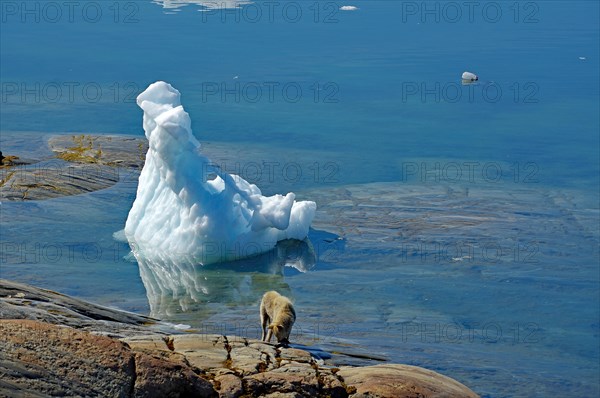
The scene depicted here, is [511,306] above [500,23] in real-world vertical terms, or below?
below

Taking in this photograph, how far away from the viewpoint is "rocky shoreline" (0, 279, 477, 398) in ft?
22.0

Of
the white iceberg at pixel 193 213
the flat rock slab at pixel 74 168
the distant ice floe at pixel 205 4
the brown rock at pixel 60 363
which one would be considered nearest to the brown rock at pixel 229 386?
the brown rock at pixel 60 363

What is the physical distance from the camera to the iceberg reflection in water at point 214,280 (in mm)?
13535

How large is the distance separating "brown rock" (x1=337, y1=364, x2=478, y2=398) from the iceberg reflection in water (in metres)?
4.91

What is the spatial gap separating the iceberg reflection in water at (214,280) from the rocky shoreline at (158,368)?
386cm

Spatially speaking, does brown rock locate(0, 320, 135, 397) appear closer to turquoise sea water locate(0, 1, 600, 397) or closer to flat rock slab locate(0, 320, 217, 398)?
flat rock slab locate(0, 320, 217, 398)

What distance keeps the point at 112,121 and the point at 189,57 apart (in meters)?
Result: 6.94

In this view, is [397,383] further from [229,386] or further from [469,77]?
[469,77]

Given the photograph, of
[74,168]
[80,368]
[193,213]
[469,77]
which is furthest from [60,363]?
[469,77]

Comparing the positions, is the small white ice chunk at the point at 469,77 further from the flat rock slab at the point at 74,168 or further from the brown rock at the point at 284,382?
the brown rock at the point at 284,382

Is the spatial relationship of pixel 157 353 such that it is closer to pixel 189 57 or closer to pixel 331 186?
pixel 331 186

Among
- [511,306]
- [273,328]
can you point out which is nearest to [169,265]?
[511,306]

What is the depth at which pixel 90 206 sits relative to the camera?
1792 centimetres

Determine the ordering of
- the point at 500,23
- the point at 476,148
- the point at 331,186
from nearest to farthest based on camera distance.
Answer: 1. the point at 331,186
2. the point at 476,148
3. the point at 500,23
